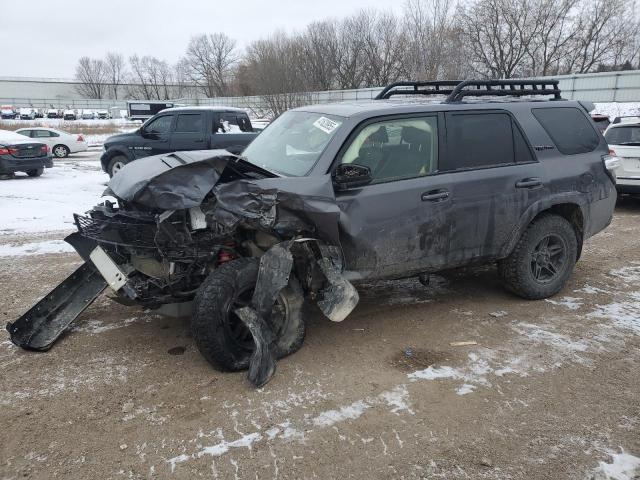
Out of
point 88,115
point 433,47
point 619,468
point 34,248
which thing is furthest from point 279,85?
point 88,115

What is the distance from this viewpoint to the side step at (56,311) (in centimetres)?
393

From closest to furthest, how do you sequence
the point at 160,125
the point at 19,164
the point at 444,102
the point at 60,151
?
the point at 444,102 < the point at 160,125 < the point at 19,164 < the point at 60,151

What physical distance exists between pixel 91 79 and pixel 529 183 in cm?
12328

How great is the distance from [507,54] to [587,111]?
4559 centimetres

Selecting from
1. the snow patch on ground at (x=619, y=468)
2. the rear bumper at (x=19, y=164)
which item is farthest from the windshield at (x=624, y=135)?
the rear bumper at (x=19, y=164)

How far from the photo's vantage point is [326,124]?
13.9 feet

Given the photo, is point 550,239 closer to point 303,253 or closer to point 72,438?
point 303,253

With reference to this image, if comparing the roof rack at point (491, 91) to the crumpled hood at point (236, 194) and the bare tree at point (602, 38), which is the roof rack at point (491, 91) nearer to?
the crumpled hood at point (236, 194)

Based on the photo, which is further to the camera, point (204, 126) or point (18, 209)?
point (204, 126)

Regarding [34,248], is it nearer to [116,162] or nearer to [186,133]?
[186,133]

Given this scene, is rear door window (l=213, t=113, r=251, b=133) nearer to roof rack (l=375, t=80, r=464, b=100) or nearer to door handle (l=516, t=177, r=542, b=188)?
roof rack (l=375, t=80, r=464, b=100)

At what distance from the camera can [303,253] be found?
12.4 ft

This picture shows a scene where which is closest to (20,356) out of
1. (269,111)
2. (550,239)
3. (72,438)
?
(72,438)

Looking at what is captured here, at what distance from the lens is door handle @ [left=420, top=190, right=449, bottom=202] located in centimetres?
409
